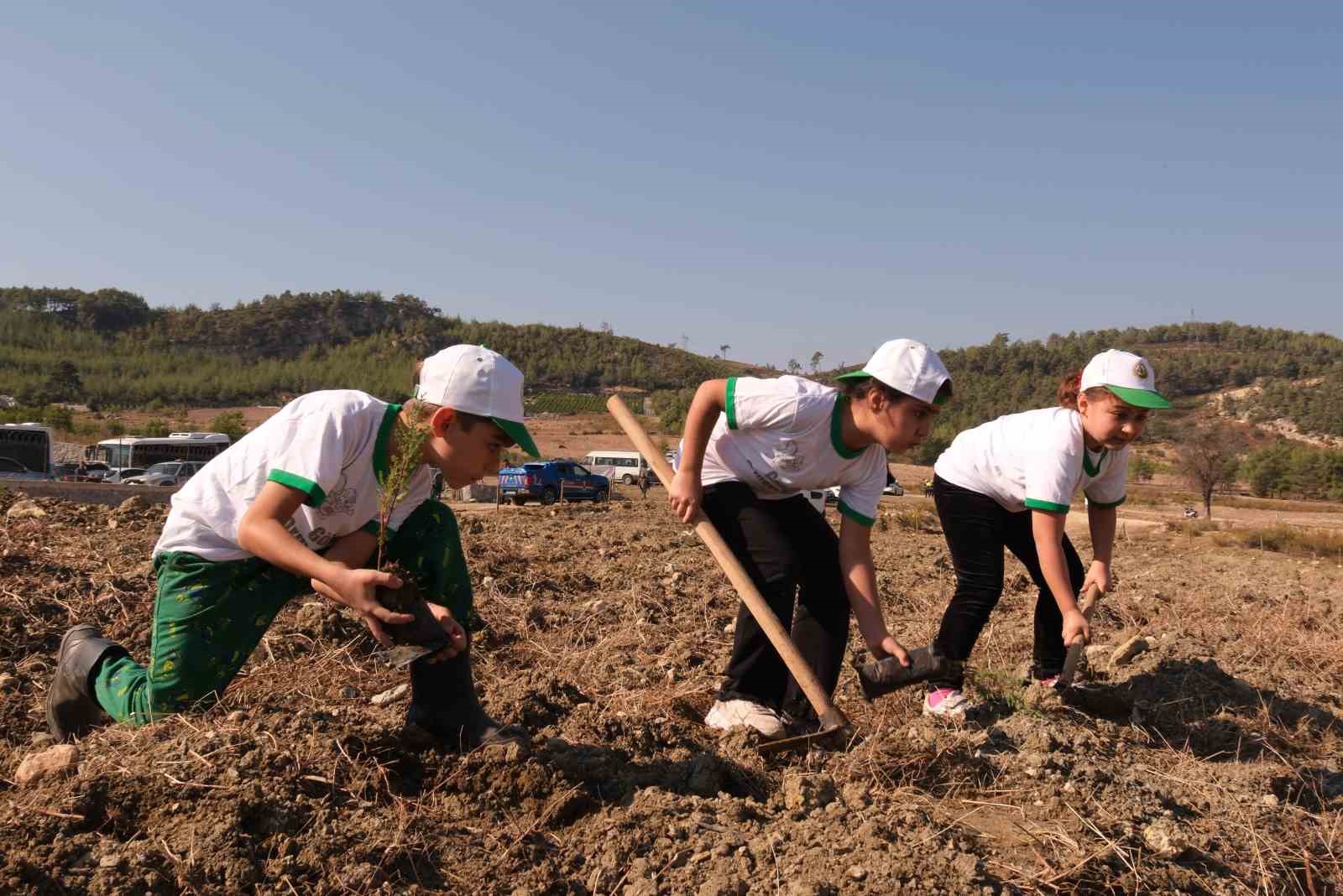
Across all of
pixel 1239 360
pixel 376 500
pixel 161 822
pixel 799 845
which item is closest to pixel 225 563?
pixel 376 500

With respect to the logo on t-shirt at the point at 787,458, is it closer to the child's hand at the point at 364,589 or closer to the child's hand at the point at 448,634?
the child's hand at the point at 448,634

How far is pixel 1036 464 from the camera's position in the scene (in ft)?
11.1

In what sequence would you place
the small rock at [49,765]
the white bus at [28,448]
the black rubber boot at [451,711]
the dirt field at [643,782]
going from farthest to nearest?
the white bus at [28,448], the black rubber boot at [451,711], the small rock at [49,765], the dirt field at [643,782]

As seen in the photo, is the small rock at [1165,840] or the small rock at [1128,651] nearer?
the small rock at [1165,840]

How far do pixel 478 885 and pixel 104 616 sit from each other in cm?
296

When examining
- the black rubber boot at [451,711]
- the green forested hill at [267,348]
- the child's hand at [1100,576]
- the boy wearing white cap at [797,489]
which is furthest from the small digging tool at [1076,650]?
the green forested hill at [267,348]

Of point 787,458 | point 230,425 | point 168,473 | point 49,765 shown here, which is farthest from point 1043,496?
point 230,425

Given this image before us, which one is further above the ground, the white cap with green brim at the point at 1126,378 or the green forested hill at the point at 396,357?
the green forested hill at the point at 396,357

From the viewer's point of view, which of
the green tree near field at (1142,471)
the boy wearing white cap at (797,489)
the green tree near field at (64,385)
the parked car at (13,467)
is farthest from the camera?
the green tree near field at (64,385)

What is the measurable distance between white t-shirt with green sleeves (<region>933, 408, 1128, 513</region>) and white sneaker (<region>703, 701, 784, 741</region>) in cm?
120

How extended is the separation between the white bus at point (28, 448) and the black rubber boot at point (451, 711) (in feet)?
78.0

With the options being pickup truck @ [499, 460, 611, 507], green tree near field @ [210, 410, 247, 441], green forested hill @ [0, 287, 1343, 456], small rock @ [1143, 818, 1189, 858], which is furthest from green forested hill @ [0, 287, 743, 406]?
small rock @ [1143, 818, 1189, 858]

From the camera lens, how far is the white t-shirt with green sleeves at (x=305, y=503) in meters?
2.36

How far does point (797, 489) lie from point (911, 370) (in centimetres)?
55
